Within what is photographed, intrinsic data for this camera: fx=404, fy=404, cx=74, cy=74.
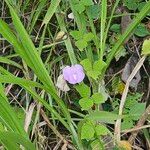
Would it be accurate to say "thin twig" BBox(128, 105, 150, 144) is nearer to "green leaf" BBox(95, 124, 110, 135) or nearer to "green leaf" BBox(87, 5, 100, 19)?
"green leaf" BBox(95, 124, 110, 135)

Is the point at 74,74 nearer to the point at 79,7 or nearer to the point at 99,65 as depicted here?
the point at 99,65

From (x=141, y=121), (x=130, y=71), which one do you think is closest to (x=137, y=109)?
(x=141, y=121)

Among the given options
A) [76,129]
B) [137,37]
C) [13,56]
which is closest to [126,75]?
[137,37]

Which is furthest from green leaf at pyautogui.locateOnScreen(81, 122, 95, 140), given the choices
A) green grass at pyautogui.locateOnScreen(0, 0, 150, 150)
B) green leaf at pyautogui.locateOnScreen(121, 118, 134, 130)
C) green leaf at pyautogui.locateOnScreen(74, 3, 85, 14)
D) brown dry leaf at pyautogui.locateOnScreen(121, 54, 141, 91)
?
green leaf at pyautogui.locateOnScreen(74, 3, 85, 14)

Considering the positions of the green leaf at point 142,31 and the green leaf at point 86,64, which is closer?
the green leaf at point 86,64

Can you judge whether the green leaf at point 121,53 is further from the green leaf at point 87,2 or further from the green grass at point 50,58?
the green leaf at point 87,2

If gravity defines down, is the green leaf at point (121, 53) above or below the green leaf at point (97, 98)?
above

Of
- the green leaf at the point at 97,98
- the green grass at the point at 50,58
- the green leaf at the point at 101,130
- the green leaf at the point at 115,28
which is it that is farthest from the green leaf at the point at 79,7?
the green leaf at the point at 101,130
